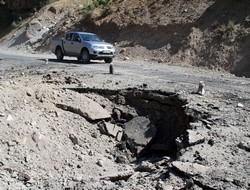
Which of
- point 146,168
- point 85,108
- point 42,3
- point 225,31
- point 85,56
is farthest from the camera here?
point 42,3

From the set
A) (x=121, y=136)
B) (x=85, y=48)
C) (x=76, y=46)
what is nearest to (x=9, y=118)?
(x=121, y=136)

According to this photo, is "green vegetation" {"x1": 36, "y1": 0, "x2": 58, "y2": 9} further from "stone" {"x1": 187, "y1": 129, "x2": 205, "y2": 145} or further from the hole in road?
"stone" {"x1": 187, "y1": 129, "x2": 205, "y2": 145}

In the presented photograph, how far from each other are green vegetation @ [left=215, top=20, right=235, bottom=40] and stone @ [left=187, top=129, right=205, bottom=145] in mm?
15016

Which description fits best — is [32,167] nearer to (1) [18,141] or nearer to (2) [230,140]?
(1) [18,141]

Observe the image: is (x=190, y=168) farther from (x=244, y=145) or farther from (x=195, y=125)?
(x=195, y=125)

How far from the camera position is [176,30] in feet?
86.6

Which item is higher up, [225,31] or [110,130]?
[225,31]

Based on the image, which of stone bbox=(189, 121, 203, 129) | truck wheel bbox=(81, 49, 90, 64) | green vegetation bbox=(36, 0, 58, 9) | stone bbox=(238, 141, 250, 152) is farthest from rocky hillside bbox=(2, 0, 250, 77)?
stone bbox=(238, 141, 250, 152)

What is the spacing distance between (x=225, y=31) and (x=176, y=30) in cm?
368

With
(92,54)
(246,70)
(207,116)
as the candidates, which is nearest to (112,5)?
(92,54)

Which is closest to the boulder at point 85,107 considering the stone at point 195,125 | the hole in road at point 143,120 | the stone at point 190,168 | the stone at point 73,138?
the hole in road at point 143,120

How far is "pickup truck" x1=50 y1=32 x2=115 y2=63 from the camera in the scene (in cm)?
2231

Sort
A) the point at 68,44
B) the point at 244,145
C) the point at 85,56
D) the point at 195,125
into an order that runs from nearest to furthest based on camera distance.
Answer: the point at 244,145 → the point at 195,125 → the point at 85,56 → the point at 68,44

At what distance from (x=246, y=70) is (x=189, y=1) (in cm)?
874
